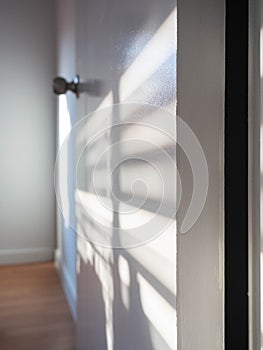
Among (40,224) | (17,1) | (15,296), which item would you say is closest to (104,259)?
(15,296)

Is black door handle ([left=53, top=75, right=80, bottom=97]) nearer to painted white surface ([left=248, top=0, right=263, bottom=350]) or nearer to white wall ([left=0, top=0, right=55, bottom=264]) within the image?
painted white surface ([left=248, top=0, right=263, bottom=350])

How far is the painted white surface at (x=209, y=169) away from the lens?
24.0 inches

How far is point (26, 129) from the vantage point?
2834 millimetres

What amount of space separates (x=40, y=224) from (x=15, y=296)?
84 centimetres

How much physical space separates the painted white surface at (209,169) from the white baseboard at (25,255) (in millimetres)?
2413

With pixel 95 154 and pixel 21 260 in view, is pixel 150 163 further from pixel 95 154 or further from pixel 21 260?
pixel 21 260

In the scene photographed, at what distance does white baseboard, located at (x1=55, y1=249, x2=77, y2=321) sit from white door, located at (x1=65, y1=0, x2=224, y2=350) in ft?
2.74

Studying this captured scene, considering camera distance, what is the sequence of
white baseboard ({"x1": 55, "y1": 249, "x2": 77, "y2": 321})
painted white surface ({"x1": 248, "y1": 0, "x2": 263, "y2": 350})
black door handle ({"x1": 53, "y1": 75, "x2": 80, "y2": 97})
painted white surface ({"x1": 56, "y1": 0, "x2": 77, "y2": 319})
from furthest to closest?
1. painted white surface ({"x1": 56, "y1": 0, "x2": 77, "y2": 319})
2. white baseboard ({"x1": 55, "y1": 249, "x2": 77, "y2": 321})
3. black door handle ({"x1": 53, "y1": 75, "x2": 80, "y2": 97})
4. painted white surface ({"x1": 248, "y1": 0, "x2": 263, "y2": 350})

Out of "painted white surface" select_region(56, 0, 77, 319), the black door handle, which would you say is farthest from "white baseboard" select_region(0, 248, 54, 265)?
the black door handle

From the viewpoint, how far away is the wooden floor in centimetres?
159

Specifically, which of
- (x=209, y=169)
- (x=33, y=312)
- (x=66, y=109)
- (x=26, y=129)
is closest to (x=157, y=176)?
(x=209, y=169)

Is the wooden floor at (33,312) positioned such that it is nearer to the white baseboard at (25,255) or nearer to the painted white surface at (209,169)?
the white baseboard at (25,255)

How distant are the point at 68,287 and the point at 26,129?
53.7 inches

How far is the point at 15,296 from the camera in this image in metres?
2.12
